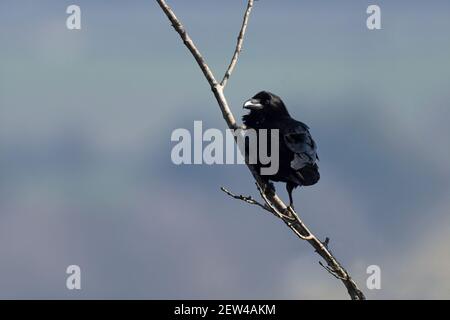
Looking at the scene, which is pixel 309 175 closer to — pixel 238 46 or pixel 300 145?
pixel 300 145

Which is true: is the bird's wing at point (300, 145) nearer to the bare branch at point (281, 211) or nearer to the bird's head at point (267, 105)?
the bird's head at point (267, 105)

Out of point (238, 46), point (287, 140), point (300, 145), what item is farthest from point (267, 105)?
point (238, 46)

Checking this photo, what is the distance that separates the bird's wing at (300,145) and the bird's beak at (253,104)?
0.64 meters

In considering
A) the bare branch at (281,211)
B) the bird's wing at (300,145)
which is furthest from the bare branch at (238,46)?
the bird's wing at (300,145)

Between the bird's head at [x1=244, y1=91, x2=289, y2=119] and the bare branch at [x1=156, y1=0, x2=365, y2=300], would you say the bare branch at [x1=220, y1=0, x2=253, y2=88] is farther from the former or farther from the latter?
the bird's head at [x1=244, y1=91, x2=289, y2=119]

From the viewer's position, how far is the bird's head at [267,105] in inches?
438

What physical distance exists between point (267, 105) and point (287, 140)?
3.06ft

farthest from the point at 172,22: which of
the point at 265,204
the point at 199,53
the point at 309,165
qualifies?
the point at 309,165

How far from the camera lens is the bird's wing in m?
10.2

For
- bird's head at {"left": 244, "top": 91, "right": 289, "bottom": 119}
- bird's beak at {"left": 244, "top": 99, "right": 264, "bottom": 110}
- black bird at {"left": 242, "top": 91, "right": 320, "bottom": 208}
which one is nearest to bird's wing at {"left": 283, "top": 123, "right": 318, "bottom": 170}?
black bird at {"left": 242, "top": 91, "right": 320, "bottom": 208}
